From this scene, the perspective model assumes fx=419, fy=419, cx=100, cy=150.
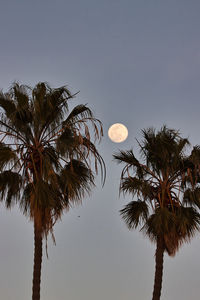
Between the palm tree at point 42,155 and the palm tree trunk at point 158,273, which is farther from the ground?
the palm tree at point 42,155

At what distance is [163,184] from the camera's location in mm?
18312

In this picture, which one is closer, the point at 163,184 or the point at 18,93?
the point at 18,93

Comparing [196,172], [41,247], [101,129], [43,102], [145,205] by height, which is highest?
[43,102]

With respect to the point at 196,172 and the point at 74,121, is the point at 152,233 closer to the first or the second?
the point at 196,172

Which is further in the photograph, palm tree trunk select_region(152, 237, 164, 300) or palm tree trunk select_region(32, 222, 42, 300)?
palm tree trunk select_region(152, 237, 164, 300)

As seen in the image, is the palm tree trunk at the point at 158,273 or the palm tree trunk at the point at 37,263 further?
the palm tree trunk at the point at 158,273

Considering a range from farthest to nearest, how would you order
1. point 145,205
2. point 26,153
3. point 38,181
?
1. point 145,205
2. point 26,153
3. point 38,181

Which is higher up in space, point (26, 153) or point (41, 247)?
point (26, 153)

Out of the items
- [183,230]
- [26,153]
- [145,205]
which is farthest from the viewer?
[145,205]

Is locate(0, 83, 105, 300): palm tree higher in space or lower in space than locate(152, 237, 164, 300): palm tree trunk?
higher

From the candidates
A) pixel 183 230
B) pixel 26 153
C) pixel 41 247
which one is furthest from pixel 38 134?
pixel 183 230

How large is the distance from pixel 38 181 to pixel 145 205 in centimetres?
540

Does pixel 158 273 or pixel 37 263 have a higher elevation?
pixel 37 263

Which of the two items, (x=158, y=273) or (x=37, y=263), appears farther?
(x=158, y=273)
